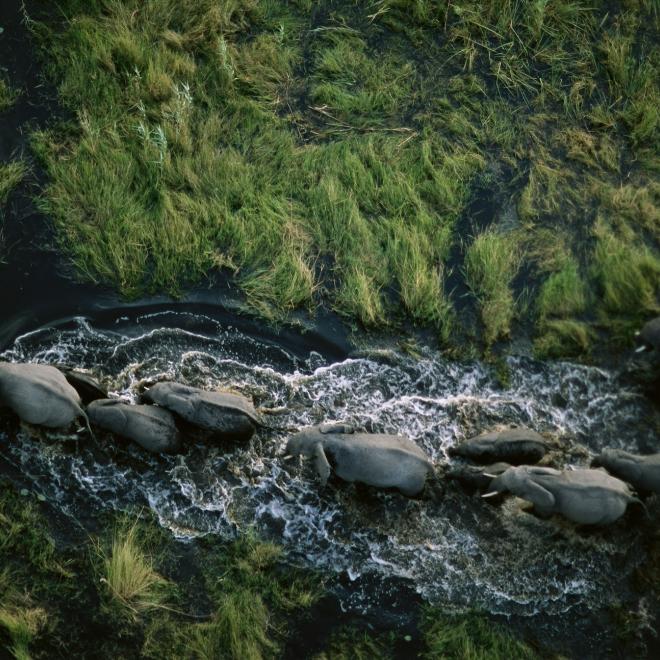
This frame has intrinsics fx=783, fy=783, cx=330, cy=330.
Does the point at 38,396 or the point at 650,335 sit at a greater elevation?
the point at 38,396

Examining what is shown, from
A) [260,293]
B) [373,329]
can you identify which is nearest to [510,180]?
[373,329]

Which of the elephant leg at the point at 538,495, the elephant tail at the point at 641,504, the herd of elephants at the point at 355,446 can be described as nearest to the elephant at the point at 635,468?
the herd of elephants at the point at 355,446

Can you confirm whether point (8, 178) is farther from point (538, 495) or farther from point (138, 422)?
point (538, 495)

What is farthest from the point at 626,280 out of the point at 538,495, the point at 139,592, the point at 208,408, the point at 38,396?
the point at 38,396

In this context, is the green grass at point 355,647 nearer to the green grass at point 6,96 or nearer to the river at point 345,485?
the river at point 345,485

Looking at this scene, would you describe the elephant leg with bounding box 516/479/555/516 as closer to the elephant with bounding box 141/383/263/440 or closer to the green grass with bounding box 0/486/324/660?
the green grass with bounding box 0/486/324/660

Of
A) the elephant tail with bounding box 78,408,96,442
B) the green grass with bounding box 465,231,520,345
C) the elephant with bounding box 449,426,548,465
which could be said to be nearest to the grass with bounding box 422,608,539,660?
the elephant with bounding box 449,426,548,465

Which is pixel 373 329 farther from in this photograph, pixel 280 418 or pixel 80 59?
pixel 80 59
